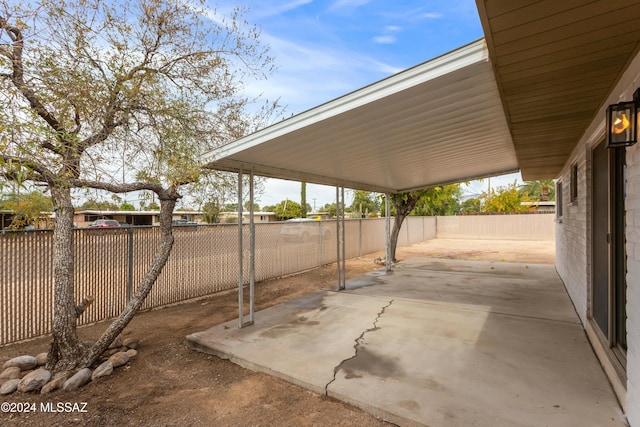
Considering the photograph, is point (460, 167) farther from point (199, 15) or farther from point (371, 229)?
point (371, 229)

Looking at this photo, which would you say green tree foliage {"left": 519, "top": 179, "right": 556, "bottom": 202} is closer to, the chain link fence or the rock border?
the chain link fence

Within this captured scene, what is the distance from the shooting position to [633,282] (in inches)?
79.5

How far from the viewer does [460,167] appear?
6.25m

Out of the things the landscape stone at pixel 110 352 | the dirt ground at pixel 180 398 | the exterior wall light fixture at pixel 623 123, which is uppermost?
the exterior wall light fixture at pixel 623 123

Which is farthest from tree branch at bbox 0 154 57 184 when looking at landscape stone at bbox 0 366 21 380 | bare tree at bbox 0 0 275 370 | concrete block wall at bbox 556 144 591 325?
concrete block wall at bbox 556 144 591 325

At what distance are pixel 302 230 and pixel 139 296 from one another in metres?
5.76

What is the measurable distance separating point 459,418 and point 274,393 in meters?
1.46

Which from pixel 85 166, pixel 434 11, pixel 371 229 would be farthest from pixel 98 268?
pixel 371 229

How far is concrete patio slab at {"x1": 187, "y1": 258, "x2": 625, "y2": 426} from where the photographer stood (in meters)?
2.34

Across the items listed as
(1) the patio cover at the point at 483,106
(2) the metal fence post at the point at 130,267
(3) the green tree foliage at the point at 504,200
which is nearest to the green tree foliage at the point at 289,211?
(3) the green tree foliage at the point at 504,200

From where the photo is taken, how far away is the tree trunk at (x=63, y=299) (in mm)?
3113

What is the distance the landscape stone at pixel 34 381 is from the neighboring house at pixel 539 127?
2.62 metres

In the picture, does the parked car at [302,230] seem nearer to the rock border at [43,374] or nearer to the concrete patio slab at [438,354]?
the concrete patio slab at [438,354]

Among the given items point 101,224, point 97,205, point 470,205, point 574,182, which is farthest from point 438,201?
point 470,205
